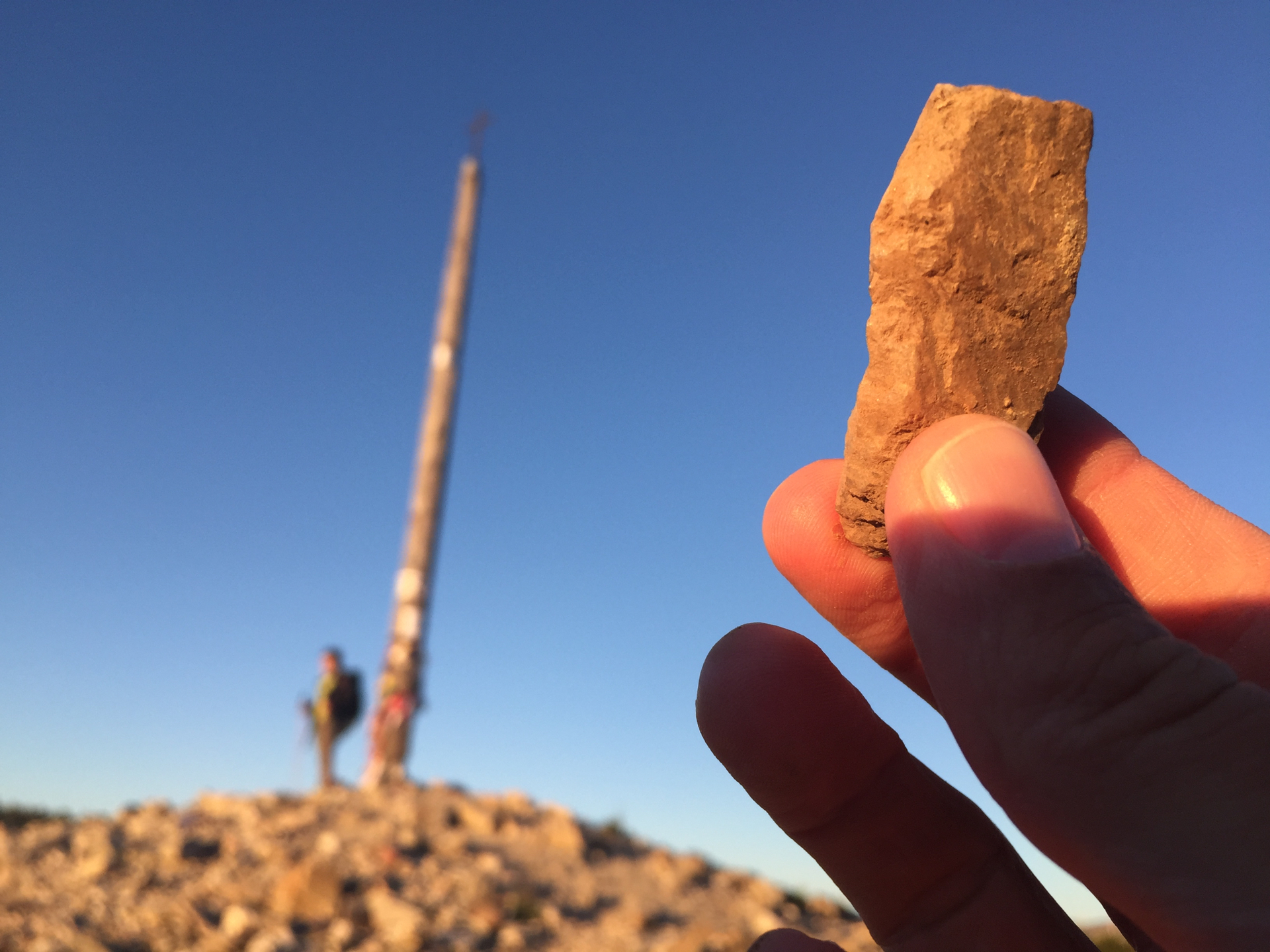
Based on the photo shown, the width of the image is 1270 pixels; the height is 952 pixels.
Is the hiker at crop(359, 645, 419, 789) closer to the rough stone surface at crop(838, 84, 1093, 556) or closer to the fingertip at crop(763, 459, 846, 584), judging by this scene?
the fingertip at crop(763, 459, 846, 584)

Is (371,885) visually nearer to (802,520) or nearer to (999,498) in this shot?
(802,520)

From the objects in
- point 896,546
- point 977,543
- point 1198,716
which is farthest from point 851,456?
point 1198,716

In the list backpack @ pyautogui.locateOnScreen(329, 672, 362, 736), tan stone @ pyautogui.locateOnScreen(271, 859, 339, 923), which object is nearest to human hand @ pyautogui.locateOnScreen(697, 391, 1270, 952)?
tan stone @ pyautogui.locateOnScreen(271, 859, 339, 923)

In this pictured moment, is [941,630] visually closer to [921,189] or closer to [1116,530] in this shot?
[1116,530]

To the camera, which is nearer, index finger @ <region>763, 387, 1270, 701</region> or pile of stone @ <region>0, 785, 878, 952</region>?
index finger @ <region>763, 387, 1270, 701</region>

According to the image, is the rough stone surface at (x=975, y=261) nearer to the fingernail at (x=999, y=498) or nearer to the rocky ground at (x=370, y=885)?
the fingernail at (x=999, y=498)

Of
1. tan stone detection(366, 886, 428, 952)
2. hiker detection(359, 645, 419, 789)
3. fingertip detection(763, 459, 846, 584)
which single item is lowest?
tan stone detection(366, 886, 428, 952)

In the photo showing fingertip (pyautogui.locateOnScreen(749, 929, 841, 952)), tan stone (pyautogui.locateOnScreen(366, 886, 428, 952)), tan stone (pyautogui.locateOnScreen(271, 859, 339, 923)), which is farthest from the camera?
tan stone (pyautogui.locateOnScreen(271, 859, 339, 923))
